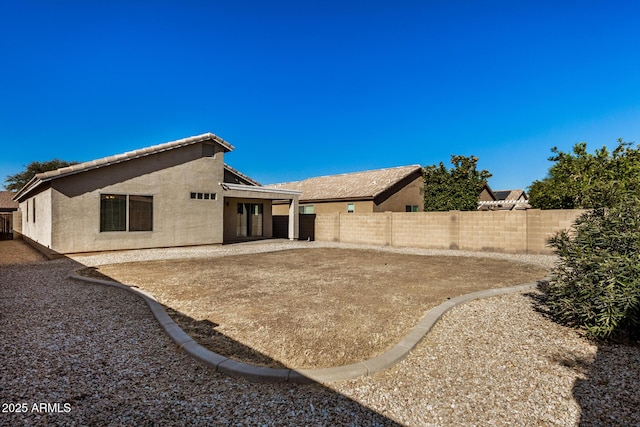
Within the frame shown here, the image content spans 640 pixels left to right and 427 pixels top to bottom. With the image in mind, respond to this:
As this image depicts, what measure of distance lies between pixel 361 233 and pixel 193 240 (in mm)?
9268

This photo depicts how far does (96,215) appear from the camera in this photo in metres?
12.4

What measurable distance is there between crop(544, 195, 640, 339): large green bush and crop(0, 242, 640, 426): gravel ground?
31 cm

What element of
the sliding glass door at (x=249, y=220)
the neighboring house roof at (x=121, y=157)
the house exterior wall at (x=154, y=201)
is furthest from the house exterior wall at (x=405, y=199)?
the neighboring house roof at (x=121, y=157)

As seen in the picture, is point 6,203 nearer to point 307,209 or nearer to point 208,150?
point 307,209

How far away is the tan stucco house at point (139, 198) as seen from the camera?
11.8 metres

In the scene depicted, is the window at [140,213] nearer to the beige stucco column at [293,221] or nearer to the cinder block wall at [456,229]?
the beige stucco column at [293,221]

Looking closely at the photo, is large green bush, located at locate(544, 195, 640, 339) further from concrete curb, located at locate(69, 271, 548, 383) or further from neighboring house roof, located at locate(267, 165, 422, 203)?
neighboring house roof, located at locate(267, 165, 422, 203)

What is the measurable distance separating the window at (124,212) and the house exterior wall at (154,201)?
0.17 m

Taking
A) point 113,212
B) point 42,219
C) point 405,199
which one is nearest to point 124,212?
point 113,212

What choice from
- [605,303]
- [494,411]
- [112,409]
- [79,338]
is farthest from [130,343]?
[605,303]

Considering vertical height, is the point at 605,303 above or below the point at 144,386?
above

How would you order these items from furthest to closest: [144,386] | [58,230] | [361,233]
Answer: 1. [361,233]
2. [58,230]
3. [144,386]

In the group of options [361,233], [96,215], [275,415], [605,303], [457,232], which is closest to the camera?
[275,415]

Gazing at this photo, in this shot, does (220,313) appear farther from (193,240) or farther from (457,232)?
(457,232)
